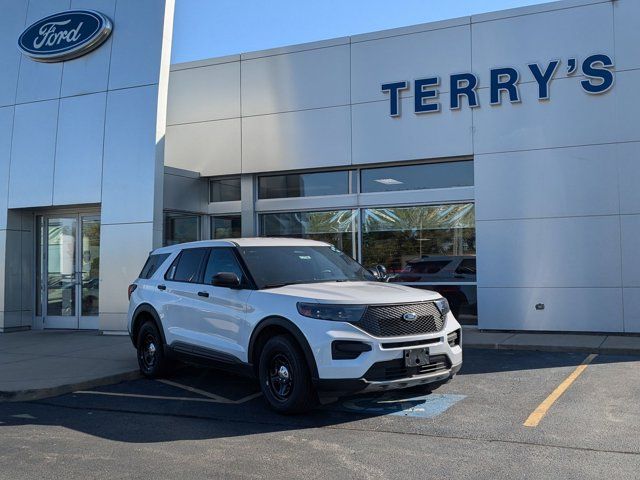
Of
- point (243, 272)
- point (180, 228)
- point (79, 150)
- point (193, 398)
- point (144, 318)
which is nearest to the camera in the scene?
point (243, 272)

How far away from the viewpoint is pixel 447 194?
1389 centimetres

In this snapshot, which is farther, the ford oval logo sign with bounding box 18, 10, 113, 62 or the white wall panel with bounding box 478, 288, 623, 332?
the ford oval logo sign with bounding box 18, 10, 113, 62

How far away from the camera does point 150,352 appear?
9.42 meters

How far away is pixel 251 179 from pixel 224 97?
2119mm

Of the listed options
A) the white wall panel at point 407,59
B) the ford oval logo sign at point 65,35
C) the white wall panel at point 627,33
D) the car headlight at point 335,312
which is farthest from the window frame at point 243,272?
the white wall panel at point 627,33

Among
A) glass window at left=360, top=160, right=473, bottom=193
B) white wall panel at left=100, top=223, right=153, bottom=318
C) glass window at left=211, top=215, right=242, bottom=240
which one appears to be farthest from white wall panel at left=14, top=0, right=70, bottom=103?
glass window at left=360, top=160, right=473, bottom=193

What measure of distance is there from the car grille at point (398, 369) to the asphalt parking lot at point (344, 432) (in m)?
0.47

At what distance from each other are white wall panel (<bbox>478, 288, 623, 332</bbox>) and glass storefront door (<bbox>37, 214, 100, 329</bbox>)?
28.8 ft

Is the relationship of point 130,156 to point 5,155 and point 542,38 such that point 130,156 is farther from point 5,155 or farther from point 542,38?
point 542,38

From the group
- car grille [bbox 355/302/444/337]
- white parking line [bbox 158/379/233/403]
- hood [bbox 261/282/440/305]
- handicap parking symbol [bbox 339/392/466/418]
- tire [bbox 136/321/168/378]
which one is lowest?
white parking line [bbox 158/379/233/403]

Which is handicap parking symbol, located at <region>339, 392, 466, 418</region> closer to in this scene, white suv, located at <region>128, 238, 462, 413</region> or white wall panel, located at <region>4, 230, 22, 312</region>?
white suv, located at <region>128, 238, 462, 413</region>

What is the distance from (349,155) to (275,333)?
8.21m

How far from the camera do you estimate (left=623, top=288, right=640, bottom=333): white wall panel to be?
12.1m

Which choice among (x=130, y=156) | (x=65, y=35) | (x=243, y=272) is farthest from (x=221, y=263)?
(x=65, y=35)
